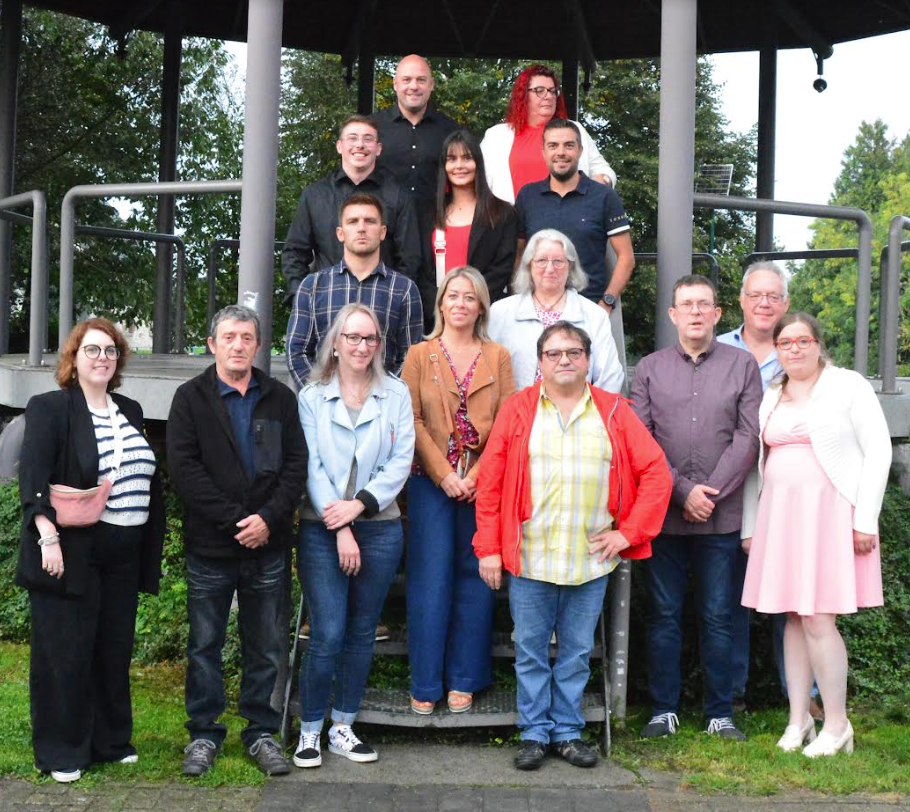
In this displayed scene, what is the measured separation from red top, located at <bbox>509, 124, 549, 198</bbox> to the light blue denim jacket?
161cm

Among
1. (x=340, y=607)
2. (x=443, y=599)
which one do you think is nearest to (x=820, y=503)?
(x=443, y=599)

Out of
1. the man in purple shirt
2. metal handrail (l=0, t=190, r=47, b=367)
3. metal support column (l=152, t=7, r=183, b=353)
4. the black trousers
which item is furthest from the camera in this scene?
metal support column (l=152, t=7, r=183, b=353)

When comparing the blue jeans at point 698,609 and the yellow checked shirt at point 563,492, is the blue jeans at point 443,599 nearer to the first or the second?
the yellow checked shirt at point 563,492

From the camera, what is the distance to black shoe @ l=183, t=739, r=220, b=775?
4.43 m

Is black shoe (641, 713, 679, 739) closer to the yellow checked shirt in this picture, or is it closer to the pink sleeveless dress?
the pink sleeveless dress

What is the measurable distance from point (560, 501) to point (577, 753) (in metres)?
0.99

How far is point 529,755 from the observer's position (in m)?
4.61

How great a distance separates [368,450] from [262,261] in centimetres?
158

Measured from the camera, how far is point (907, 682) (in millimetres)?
5895

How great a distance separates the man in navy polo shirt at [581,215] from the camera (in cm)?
522

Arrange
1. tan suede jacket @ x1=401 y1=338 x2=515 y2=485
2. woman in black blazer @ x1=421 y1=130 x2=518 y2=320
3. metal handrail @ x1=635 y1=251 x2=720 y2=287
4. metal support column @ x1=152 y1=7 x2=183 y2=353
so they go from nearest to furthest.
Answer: tan suede jacket @ x1=401 y1=338 x2=515 y2=485
woman in black blazer @ x1=421 y1=130 x2=518 y2=320
metal handrail @ x1=635 y1=251 x2=720 y2=287
metal support column @ x1=152 y1=7 x2=183 y2=353

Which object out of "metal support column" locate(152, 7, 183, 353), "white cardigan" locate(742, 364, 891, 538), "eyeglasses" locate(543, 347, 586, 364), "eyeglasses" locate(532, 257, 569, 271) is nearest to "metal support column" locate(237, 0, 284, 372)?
"eyeglasses" locate(532, 257, 569, 271)

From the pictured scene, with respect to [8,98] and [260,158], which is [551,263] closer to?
[260,158]

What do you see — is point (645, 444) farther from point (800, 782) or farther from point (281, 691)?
point (281, 691)
